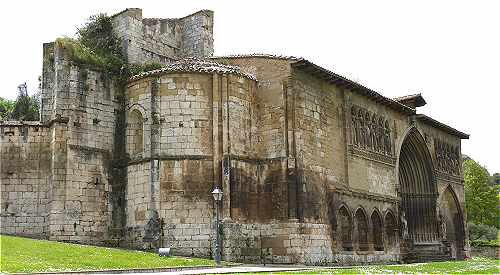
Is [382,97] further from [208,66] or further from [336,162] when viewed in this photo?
[208,66]

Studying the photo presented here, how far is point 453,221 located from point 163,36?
26446 millimetres

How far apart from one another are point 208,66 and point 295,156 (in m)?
5.51

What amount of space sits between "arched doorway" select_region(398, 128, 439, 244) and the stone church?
1165 cm

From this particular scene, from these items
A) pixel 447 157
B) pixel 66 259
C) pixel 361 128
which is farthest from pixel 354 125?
pixel 66 259

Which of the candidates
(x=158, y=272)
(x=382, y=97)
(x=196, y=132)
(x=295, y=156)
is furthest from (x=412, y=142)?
(x=158, y=272)

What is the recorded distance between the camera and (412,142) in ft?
135

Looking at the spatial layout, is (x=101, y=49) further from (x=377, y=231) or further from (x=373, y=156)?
(x=377, y=231)

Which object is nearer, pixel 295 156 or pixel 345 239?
pixel 295 156

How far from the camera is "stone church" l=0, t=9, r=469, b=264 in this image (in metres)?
26.1

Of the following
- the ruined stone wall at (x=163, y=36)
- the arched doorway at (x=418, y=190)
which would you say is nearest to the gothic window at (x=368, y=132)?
the arched doorway at (x=418, y=190)

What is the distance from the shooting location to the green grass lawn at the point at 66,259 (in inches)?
707

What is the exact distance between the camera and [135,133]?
28125 millimetres

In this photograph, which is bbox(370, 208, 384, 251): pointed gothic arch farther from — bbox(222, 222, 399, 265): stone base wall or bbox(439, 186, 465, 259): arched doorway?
bbox(439, 186, 465, 259): arched doorway

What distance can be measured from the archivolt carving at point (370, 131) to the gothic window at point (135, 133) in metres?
11.0
